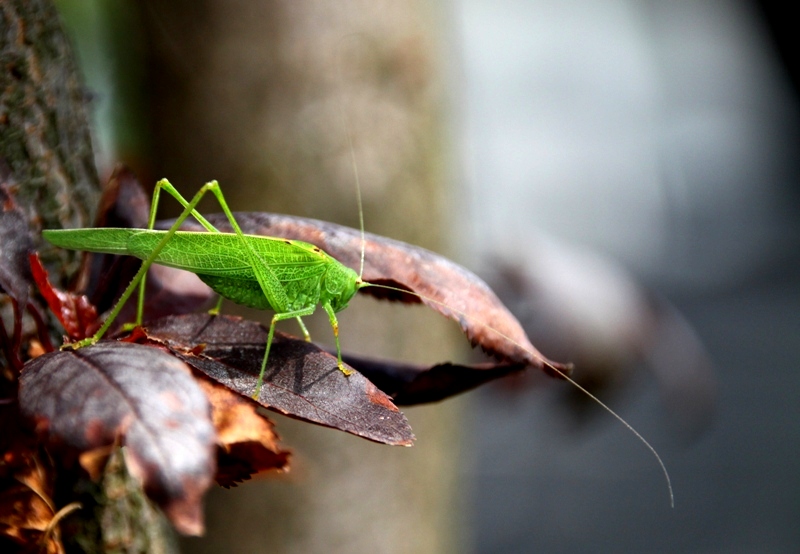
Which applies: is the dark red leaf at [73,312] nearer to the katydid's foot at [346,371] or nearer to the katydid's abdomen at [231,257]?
the katydid's abdomen at [231,257]

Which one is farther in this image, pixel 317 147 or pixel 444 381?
pixel 317 147

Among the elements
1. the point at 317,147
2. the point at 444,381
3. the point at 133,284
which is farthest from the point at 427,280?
the point at 317,147

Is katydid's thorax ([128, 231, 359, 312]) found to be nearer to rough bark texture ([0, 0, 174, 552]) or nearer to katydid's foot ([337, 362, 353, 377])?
rough bark texture ([0, 0, 174, 552])

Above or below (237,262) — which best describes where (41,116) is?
above

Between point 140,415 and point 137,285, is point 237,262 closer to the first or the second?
point 137,285

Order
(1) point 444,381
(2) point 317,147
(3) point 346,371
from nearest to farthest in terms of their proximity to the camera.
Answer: (3) point 346,371
(1) point 444,381
(2) point 317,147

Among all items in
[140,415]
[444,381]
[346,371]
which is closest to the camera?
[140,415]

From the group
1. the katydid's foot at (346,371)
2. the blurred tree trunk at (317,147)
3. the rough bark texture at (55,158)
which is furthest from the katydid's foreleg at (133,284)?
the blurred tree trunk at (317,147)
